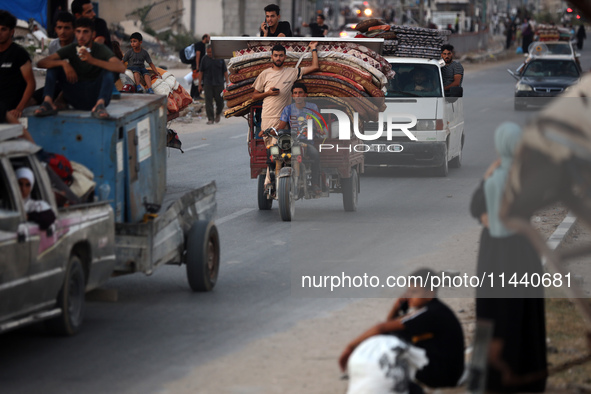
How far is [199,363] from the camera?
7.44m

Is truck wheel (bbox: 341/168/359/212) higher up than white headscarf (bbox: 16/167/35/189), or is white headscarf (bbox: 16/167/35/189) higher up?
white headscarf (bbox: 16/167/35/189)

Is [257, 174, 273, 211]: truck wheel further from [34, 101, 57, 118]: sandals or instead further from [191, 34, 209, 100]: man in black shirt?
[191, 34, 209, 100]: man in black shirt

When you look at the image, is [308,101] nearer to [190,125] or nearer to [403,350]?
[403,350]

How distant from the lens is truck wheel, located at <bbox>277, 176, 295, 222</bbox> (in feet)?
42.5

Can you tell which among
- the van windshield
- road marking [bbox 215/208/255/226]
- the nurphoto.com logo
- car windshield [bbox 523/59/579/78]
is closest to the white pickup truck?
road marking [bbox 215/208/255/226]

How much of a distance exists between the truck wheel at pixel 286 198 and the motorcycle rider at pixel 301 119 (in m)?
0.67

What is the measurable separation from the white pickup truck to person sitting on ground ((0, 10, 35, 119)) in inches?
66.1

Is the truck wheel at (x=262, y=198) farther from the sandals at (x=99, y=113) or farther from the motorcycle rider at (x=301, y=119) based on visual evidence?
the sandals at (x=99, y=113)

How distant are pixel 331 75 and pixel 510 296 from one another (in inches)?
314

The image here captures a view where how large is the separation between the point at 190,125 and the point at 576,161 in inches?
889

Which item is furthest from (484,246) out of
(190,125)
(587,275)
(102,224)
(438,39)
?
(190,125)

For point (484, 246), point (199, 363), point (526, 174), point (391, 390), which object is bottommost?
point (199, 363)

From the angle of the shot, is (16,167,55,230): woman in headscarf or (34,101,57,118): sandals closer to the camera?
(16,167,55,230): woman in headscarf

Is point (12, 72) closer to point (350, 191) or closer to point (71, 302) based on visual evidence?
point (71, 302)
